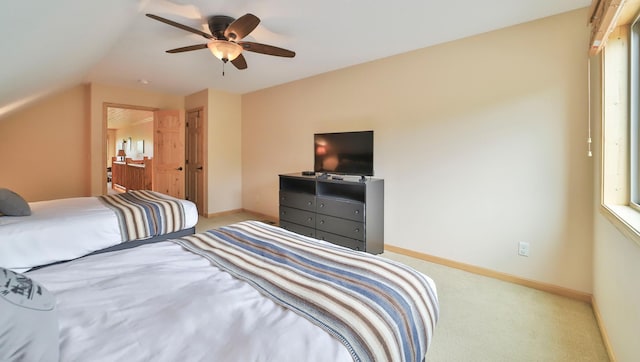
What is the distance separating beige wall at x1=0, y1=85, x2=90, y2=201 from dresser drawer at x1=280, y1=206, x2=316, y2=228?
370 centimetres

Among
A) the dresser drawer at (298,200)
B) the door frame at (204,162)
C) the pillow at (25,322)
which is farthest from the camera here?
the door frame at (204,162)

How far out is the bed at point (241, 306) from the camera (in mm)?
743

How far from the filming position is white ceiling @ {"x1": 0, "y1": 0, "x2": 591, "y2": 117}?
1834 mm

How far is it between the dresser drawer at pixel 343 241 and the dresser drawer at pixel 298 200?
1.16ft

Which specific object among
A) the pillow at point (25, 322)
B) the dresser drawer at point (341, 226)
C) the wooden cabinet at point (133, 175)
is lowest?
the dresser drawer at point (341, 226)

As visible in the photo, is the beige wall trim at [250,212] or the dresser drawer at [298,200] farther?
the beige wall trim at [250,212]

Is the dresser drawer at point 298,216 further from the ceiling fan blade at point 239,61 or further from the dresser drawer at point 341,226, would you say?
the ceiling fan blade at point 239,61

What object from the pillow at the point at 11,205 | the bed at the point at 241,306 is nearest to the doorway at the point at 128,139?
the pillow at the point at 11,205

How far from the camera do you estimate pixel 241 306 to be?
37.1 inches

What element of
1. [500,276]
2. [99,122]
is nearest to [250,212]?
[99,122]

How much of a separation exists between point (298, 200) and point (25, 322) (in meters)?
3.27

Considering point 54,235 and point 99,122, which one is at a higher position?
point 99,122

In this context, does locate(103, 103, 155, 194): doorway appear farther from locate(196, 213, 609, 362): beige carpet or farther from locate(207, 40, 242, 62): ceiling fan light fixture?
locate(196, 213, 609, 362): beige carpet

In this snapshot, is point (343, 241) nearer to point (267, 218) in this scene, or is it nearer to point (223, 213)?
point (267, 218)
